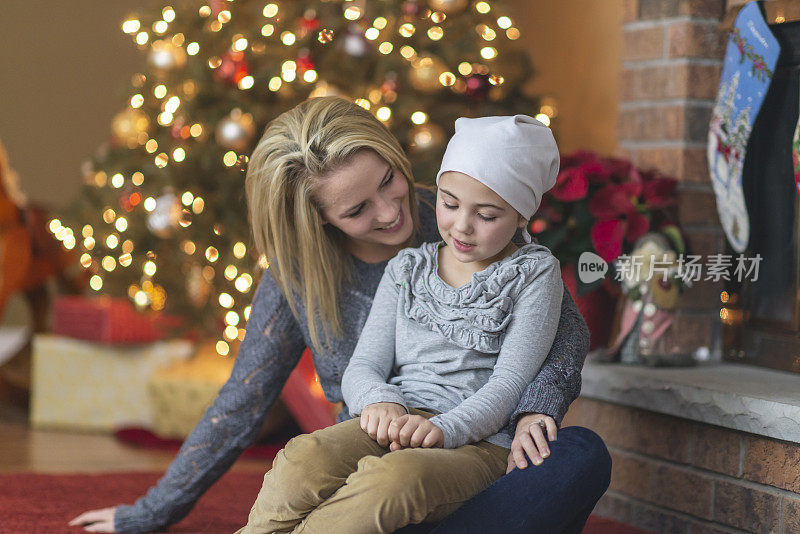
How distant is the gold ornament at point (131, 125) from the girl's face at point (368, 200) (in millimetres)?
1424

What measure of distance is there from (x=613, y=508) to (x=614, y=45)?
4.75 ft

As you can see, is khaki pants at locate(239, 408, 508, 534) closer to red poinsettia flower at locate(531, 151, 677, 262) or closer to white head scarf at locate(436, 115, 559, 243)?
white head scarf at locate(436, 115, 559, 243)

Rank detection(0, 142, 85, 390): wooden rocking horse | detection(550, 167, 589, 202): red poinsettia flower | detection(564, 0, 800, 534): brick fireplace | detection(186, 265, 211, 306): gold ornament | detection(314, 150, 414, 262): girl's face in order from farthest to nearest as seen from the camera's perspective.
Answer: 1. detection(0, 142, 85, 390): wooden rocking horse
2. detection(186, 265, 211, 306): gold ornament
3. detection(550, 167, 589, 202): red poinsettia flower
4. detection(564, 0, 800, 534): brick fireplace
5. detection(314, 150, 414, 262): girl's face

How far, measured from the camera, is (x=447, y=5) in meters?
2.61

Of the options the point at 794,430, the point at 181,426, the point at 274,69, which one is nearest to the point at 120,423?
the point at 181,426

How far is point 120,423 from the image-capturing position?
2777mm

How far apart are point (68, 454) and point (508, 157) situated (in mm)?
1745

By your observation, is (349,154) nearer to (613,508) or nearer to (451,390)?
(451,390)

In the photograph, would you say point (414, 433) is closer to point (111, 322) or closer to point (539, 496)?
point (539, 496)

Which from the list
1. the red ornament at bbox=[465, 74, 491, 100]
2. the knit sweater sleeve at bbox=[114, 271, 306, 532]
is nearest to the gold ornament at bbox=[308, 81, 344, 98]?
the red ornament at bbox=[465, 74, 491, 100]

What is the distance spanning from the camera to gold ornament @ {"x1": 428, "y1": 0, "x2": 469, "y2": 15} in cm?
260

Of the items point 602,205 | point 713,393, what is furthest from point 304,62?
point 713,393

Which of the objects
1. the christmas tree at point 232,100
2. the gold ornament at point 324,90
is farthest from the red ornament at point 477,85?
the gold ornament at point 324,90

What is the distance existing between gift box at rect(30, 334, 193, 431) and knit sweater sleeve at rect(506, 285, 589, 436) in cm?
167
